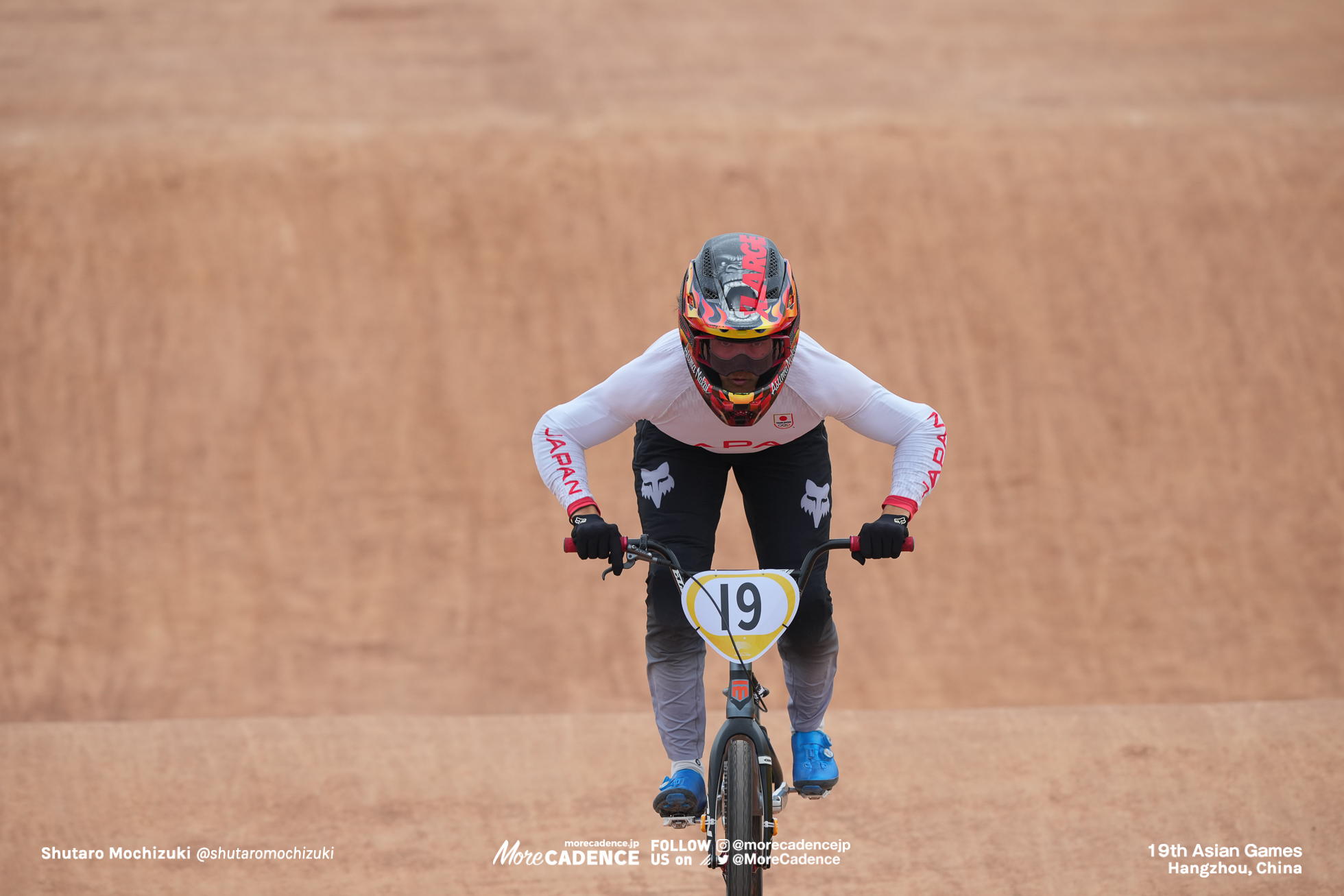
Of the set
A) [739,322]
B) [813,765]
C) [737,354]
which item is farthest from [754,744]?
[739,322]

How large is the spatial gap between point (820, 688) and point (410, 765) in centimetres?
346

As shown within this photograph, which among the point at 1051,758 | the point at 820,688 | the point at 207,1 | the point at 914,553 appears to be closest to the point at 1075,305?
the point at 914,553

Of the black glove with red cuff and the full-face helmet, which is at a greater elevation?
the full-face helmet

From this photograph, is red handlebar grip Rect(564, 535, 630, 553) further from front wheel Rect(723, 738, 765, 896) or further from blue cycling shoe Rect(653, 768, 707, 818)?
blue cycling shoe Rect(653, 768, 707, 818)

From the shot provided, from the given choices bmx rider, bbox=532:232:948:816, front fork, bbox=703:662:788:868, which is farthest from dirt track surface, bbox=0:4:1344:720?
front fork, bbox=703:662:788:868

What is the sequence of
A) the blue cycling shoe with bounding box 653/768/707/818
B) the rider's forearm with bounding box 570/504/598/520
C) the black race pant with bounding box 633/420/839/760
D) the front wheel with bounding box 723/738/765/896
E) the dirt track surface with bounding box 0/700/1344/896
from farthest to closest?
the dirt track surface with bounding box 0/700/1344/896 → the black race pant with bounding box 633/420/839/760 → the blue cycling shoe with bounding box 653/768/707/818 → the rider's forearm with bounding box 570/504/598/520 → the front wheel with bounding box 723/738/765/896

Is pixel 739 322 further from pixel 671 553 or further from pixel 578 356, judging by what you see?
pixel 578 356

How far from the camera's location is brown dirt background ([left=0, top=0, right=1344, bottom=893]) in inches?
270

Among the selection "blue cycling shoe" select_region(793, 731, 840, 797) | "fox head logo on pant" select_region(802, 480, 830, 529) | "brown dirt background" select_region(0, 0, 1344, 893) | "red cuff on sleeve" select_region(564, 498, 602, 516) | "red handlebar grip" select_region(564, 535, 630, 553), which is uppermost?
"brown dirt background" select_region(0, 0, 1344, 893)

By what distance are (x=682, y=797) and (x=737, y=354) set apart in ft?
5.92

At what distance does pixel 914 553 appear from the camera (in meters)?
11.1

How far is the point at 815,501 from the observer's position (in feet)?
15.7

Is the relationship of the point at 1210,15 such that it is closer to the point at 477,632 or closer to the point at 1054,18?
the point at 1054,18

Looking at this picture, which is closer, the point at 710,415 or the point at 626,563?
the point at 626,563
